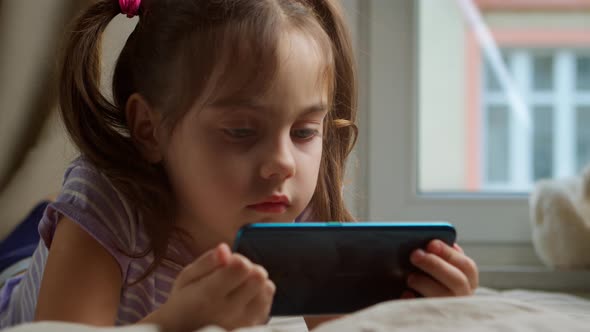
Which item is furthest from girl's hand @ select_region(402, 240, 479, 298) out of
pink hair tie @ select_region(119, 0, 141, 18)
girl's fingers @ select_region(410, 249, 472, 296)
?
pink hair tie @ select_region(119, 0, 141, 18)

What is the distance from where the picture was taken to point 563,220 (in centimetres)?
143

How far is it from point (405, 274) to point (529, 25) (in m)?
2.87

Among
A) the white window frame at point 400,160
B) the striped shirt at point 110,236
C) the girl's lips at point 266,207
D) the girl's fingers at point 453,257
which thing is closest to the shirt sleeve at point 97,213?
the striped shirt at point 110,236

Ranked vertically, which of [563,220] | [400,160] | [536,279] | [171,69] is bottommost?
[536,279]

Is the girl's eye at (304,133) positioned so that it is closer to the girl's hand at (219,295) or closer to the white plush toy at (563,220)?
the girl's hand at (219,295)

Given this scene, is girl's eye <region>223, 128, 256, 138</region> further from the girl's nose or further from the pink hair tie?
the pink hair tie

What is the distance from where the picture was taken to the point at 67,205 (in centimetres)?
92

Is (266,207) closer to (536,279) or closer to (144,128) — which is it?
(144,128)

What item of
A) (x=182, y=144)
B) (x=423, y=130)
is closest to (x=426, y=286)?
(x=182, y=144)

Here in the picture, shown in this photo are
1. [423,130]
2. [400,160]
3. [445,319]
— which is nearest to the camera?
[445,319]

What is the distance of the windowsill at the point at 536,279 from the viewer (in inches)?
58.1

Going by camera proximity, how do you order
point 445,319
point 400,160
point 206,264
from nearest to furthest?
point 445,319, point 206,264, point 400,160

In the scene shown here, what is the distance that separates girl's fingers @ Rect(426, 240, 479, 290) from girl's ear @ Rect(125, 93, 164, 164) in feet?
1.25

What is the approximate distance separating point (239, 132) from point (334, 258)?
193mm
